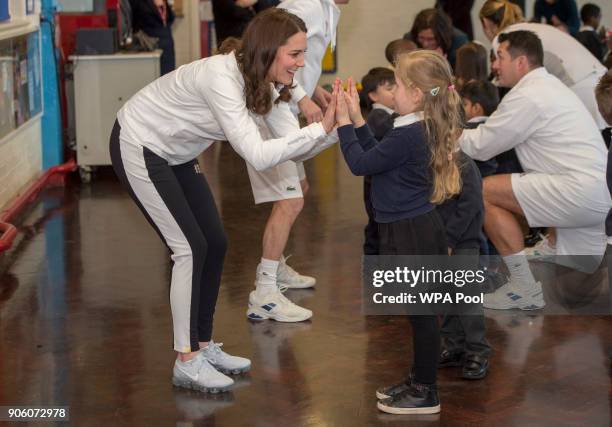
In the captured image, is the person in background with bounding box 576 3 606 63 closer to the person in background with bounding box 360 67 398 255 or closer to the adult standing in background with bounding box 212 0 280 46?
the adult standing in background with bounding box 212 0 280 46

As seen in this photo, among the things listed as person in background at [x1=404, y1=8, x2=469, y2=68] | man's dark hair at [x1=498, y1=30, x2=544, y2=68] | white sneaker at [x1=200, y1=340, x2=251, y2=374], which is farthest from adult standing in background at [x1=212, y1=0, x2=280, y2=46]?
white sneaker at [x1=200, y1=340, x2=251, y2=374]

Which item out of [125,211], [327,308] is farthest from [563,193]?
[125,211]

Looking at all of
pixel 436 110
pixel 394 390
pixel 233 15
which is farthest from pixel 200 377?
pixel 233 15

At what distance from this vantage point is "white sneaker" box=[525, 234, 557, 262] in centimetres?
558

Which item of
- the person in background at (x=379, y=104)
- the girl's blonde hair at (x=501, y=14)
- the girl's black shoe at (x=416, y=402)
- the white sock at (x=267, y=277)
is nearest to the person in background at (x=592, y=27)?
the girl's blonde hair at (x=501, y=14)

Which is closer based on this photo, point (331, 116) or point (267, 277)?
point (331, 116)

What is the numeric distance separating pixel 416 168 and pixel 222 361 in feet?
3.56

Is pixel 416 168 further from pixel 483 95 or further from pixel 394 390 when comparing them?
pixel 483 95

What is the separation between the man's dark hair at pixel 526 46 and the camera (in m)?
5.12

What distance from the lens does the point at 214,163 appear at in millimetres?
8852

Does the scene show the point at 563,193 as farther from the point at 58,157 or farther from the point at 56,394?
the point at 58,157

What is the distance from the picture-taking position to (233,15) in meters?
8.11

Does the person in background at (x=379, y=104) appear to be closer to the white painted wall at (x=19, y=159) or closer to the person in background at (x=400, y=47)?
the person in background at (x=400, y=47)

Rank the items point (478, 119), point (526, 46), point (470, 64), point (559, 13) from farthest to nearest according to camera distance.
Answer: point (559, 13)
point (470, 64)
point (478, 119)
point (526, 46)
